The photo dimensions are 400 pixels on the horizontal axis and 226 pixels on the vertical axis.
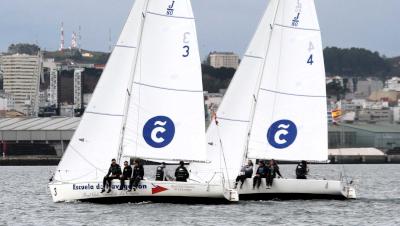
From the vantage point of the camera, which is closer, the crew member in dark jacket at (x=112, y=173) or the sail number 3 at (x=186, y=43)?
the crew member in dark jacket at (x=112, y=173)

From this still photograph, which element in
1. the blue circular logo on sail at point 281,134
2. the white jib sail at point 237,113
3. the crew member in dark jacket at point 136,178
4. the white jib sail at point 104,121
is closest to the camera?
the crew member in dark jacket at point 136,178

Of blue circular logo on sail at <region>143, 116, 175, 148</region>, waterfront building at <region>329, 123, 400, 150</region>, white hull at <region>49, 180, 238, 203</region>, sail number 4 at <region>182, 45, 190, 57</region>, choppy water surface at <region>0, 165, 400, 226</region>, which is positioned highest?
waterfront building at <region>329, 123, 400, 150</region>

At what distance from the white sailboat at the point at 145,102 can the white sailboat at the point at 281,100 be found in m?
3.13

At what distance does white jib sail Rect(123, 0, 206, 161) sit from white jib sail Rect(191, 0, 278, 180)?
2438mm

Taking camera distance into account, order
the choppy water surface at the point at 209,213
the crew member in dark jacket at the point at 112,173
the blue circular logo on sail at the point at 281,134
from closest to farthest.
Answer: the choppy water surface at the point at 209,213
the crew member in dark jacket at the point at 112,173
the blue circular logo on sail at the point at 281,134

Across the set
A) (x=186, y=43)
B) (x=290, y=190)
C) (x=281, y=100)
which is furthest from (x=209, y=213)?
(x=281, y=100)

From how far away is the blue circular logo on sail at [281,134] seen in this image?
4144cm

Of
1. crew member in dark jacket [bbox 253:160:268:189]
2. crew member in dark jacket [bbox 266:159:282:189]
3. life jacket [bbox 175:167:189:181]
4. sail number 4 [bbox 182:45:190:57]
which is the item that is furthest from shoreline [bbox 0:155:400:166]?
life jacket [bbox 175:167:189:181]

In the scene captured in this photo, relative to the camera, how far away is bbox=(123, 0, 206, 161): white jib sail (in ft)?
124

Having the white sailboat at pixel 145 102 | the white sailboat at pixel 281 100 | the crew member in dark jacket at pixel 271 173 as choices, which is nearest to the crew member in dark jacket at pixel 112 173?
the white sailboat at pixel 145 102

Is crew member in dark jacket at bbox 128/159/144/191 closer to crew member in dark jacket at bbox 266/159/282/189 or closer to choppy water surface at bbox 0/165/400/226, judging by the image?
choppy water surface at bbox 0/165/400/226

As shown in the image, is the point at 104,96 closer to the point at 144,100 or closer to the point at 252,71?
the point at 144,100

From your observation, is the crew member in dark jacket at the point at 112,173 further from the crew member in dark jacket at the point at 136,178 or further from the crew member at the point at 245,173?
the crew member at the point at 245,173

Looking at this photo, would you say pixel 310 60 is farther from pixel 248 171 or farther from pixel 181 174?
pixel 181 174
